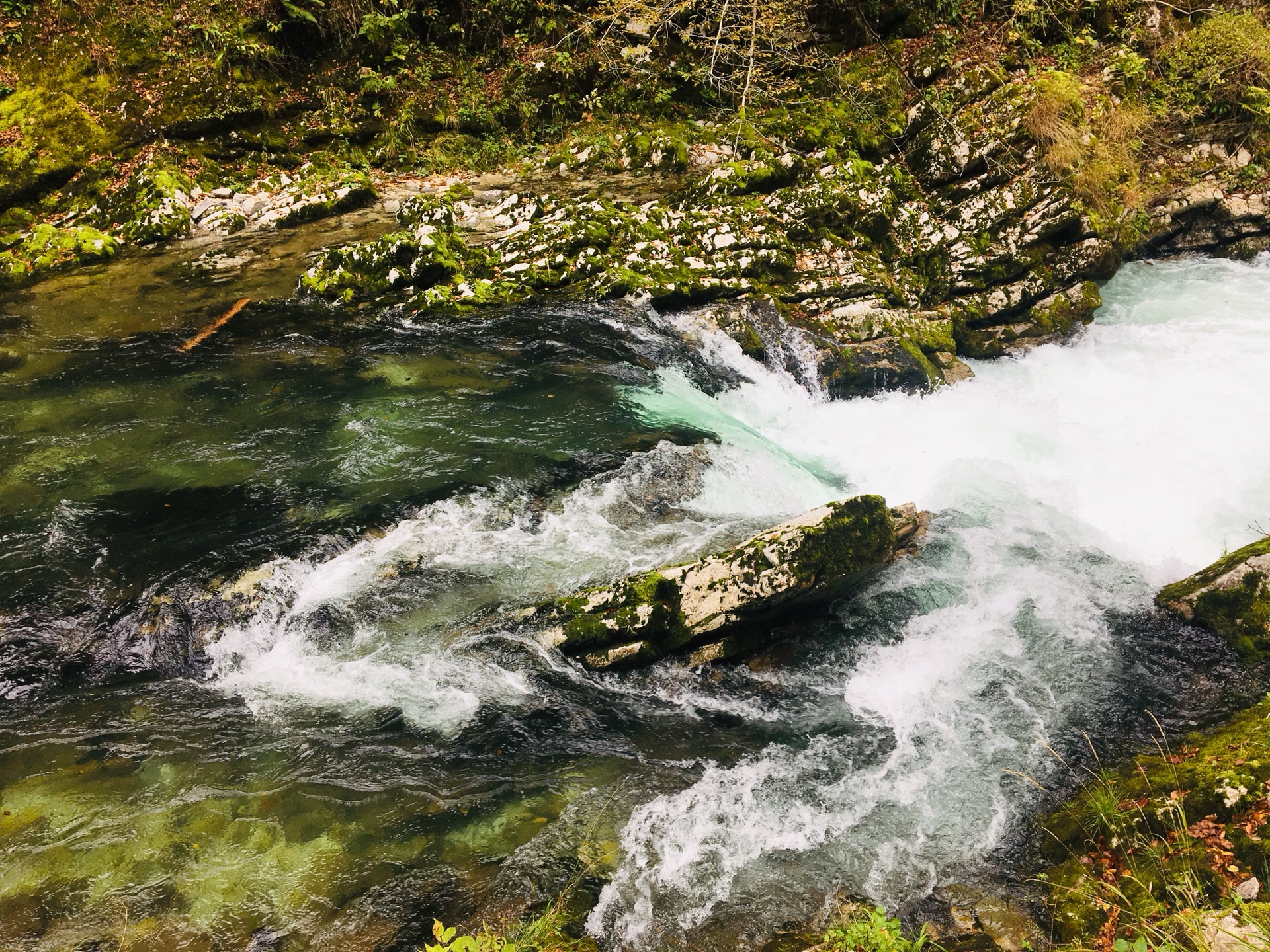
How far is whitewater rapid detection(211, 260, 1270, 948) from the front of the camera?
15.1 ft

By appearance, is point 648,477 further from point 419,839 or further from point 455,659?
point 419,839

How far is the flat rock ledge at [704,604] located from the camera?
570 centimetres

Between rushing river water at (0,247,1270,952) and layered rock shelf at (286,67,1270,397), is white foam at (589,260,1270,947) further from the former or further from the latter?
layered rock shelf at (286,67,1270,397)

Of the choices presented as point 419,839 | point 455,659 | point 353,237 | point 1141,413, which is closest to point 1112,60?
point 1141,413

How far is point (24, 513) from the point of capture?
664cm

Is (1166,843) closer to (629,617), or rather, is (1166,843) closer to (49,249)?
(629,617)

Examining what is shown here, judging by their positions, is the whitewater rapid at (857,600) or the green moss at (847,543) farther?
the green moss at (847,543)

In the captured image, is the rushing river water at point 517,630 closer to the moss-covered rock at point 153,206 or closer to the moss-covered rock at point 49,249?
the moss-covered rock at point 49,249

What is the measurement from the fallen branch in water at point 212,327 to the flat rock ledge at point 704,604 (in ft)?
22.2

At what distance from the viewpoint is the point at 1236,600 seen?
5777mm

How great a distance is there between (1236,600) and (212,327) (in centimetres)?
1203

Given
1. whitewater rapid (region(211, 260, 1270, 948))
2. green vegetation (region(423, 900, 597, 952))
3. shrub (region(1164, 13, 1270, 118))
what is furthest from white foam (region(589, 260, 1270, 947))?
shrub (region(1164, 13, 1270, 118))

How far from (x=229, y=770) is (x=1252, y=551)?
328 inches

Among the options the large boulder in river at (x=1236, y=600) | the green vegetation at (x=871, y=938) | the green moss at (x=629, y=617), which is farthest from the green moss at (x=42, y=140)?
the large boulder in river at (x=1236, y=600)
